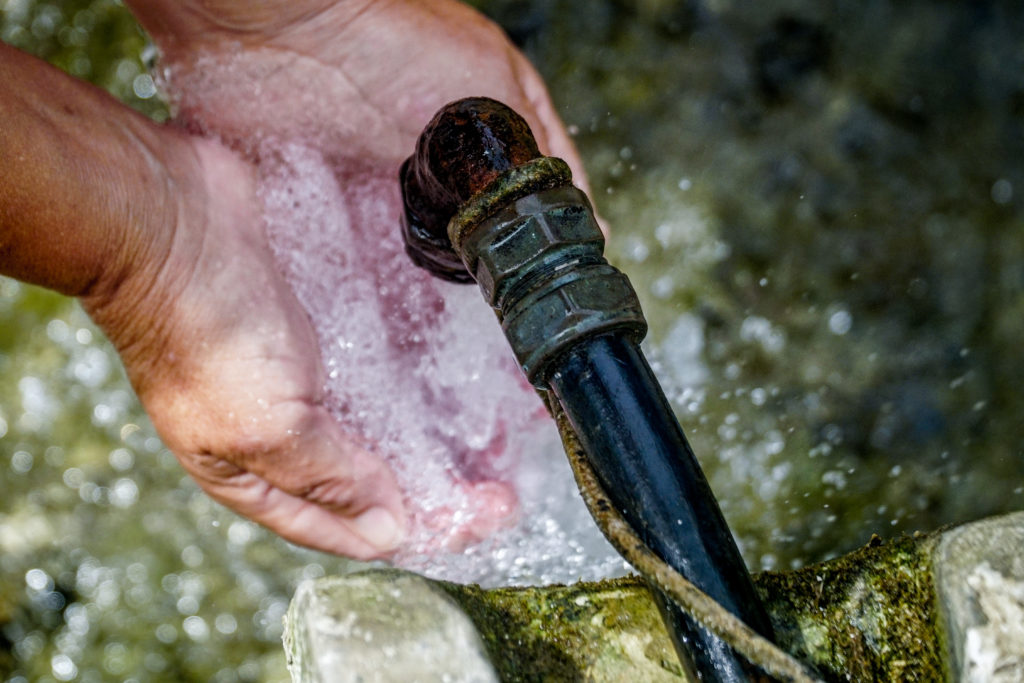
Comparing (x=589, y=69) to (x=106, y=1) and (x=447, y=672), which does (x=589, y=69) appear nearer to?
(x=106, y=1)

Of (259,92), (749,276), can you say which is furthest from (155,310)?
(749,276)

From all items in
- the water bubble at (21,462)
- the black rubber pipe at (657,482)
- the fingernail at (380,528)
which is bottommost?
the water bubble at (21,462)

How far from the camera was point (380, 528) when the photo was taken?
1.92 m

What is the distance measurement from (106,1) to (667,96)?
2.16 meters

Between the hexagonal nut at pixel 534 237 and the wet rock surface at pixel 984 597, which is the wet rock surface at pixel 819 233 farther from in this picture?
the hexagonal nut at pixel 534 237

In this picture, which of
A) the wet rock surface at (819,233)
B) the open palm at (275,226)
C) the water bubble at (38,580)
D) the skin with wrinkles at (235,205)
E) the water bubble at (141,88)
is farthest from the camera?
the water bubble at (141,88)

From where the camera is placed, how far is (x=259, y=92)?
1904 mm

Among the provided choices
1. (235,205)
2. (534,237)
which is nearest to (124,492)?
(235,205)

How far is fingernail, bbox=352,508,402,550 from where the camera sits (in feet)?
6.29

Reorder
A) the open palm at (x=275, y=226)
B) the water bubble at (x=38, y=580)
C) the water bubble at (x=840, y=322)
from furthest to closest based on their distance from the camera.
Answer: the water bubble at (x=38, y=580)
the water bubble at (x=840, y=322)
the open palm at (x=275, y=226)

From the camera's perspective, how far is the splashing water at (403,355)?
6.27ft

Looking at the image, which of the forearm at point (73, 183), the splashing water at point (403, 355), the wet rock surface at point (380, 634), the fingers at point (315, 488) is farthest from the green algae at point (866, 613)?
the forearm at point (73, 183)

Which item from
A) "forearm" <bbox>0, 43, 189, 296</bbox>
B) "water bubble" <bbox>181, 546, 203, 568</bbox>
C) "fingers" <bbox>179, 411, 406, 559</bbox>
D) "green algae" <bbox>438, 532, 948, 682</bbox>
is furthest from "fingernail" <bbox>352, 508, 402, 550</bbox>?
"water bubble" <bbox>181, 546, 203, 568</bbox>

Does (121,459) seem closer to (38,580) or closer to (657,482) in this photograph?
(38,580)
